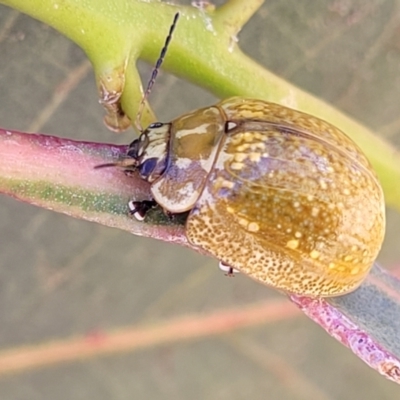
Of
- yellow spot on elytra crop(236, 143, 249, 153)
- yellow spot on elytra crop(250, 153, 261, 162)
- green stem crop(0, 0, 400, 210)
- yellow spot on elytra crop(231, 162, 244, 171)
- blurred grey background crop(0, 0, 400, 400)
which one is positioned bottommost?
blurred grey background crop(0, 0, 400, 400)

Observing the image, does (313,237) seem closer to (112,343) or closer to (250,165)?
(250,165)

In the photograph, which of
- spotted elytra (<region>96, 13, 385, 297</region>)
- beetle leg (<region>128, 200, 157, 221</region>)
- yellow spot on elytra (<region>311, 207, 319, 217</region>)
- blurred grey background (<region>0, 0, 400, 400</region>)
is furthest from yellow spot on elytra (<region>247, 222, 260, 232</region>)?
blurred grey background (<region>0, 0, 400, 400</region>)

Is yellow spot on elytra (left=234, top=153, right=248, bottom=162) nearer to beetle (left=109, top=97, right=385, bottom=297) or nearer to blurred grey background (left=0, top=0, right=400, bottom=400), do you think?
beetle (left=109, top=97, right=385, bottom=297)

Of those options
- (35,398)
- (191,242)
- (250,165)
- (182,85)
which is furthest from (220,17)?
(35,398)

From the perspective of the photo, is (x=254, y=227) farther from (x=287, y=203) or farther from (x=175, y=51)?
(x=175, y=51)

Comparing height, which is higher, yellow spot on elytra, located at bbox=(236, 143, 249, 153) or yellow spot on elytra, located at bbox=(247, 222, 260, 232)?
yellow spot on elytra, located at bbox=(236, 143, 249, 153)

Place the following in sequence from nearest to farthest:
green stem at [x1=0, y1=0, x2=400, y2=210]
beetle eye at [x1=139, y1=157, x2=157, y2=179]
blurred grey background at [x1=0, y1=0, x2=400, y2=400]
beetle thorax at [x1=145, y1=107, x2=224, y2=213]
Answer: green stem at [x1=0, y1=0, x2=400, y2=210], beetle eye at [x1=139, y1=157, x2=157, y2=179], beetle thorax at [x1=145, y1=107, x2=224, y2=213], blurred grey background at [x1=0, y1=0, x2=400, y2=400]

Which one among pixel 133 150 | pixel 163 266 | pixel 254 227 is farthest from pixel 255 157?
pixel 163 266
